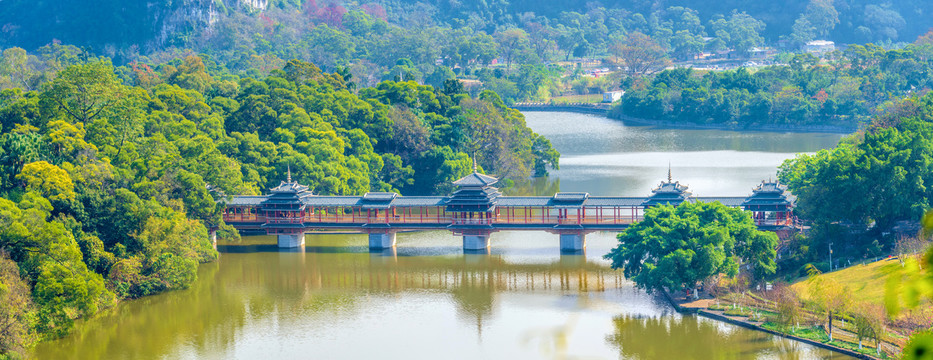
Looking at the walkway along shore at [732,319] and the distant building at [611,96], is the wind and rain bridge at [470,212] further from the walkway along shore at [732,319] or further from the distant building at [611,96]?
the distant building at [611,96]

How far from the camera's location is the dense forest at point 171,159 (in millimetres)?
38625

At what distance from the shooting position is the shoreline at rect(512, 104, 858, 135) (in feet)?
331

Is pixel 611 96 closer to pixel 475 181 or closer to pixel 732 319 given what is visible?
pixel 475 181

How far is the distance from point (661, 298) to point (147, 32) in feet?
438

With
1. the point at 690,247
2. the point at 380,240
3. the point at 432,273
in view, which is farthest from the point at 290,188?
the point at 690,247

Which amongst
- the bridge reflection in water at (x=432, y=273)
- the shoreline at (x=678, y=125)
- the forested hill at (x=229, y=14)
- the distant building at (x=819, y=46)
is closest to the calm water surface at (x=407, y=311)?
the bridge reflection in water at (x=432, y=273)

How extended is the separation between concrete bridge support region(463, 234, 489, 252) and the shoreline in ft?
193

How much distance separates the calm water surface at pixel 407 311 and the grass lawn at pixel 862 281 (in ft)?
12.0

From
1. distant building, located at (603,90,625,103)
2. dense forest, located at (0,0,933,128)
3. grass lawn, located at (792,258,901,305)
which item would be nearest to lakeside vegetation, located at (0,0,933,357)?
dense forest, located at (0,0,933,128)

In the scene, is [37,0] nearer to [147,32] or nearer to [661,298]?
[147,32]

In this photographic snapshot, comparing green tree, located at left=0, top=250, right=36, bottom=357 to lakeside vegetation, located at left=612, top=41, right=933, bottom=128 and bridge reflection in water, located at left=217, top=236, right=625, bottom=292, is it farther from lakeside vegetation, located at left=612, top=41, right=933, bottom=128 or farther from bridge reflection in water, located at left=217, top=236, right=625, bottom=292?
lakeside vegetation, located at left=612, top=41, right=933, bottom=128

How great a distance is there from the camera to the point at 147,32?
160 metres

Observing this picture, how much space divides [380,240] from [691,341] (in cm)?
2052

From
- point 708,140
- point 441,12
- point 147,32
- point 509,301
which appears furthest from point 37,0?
point 509,301
